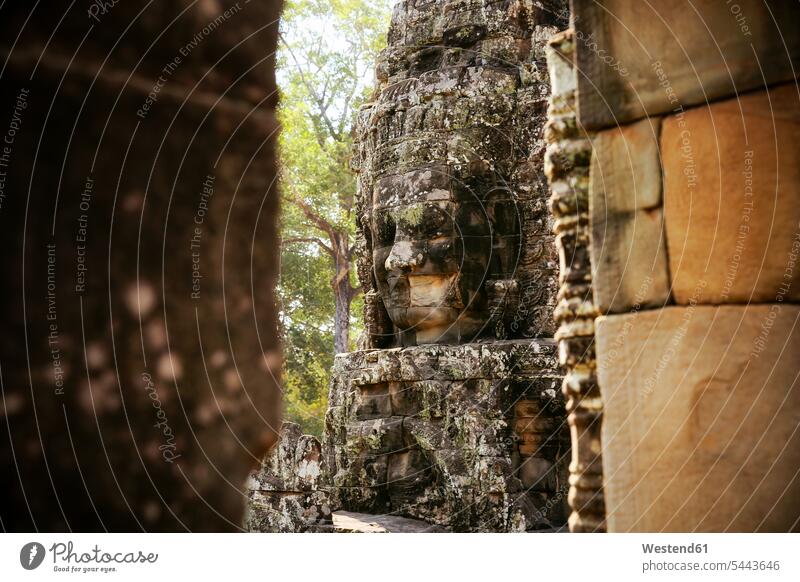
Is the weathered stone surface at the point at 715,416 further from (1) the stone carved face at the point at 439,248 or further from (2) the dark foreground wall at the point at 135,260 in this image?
(1) the stone carved face at the point at 439,248

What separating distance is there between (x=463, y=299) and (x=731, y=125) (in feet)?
18.8

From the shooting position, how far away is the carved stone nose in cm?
800

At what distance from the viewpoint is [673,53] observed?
2.63 metres

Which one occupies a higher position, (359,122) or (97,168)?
(359,122)

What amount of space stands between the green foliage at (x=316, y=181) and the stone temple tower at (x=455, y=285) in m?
5.47

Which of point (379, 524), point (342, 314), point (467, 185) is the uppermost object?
point (467, 185)

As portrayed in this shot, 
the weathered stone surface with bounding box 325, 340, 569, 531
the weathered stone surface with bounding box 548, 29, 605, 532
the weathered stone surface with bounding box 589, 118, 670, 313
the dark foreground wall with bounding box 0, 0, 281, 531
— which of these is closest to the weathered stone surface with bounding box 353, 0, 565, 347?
the weathered stone surface with bounding box 325, 340, 569, 531

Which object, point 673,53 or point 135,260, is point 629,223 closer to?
point 673,53

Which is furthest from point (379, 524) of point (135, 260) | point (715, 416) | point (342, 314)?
point (342, 314)

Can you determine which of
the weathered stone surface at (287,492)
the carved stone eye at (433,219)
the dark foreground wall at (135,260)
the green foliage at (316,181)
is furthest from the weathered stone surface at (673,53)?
the green foliage at (316,181)

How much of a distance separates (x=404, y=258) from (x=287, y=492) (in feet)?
12.0

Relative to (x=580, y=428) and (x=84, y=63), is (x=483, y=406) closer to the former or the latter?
(x=580, y=428)

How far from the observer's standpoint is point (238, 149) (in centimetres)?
180

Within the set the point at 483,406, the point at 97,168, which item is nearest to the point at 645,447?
the point at 97,168
